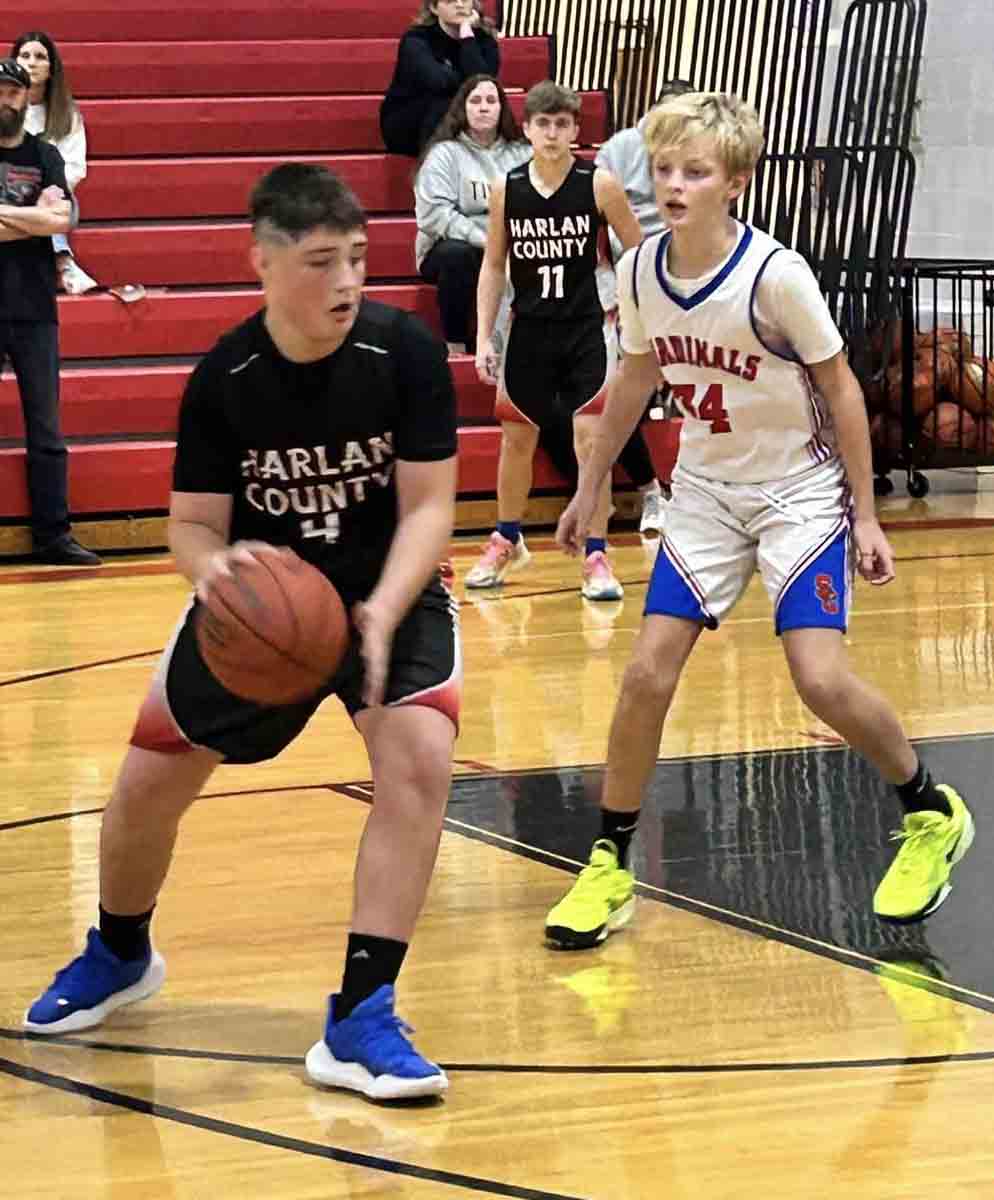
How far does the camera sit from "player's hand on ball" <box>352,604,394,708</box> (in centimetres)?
353

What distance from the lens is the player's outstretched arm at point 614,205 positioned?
27.9 feet

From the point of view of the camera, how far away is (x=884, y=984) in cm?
420

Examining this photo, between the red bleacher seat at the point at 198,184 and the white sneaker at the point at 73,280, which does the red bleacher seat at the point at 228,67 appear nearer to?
the red bleacher seat at the point at 198,184

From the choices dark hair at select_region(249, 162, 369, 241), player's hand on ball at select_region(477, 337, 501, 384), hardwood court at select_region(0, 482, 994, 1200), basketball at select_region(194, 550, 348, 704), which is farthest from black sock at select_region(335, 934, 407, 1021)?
player's hand on ball at select_region(477, 337, 501, 384)

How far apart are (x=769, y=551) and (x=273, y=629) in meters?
1.34

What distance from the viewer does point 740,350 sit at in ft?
14.7

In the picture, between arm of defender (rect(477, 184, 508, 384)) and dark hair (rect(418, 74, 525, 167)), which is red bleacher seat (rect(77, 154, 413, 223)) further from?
arm of defender (rect(477, 184, 508, 384))

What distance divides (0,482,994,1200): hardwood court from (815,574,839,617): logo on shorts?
22.5 inches

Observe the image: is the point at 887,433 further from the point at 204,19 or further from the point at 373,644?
the point at 373,644

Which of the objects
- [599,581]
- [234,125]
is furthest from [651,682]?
[234,125]

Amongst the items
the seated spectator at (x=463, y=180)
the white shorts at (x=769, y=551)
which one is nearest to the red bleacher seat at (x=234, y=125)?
the seated spectator at (x=463, y=180)

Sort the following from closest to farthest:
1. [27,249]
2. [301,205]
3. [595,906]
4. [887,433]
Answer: [301,205], [595,906], [27,249], [887,433]

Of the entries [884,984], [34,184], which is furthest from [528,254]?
[884,984]

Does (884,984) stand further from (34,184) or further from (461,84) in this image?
(461,84)
